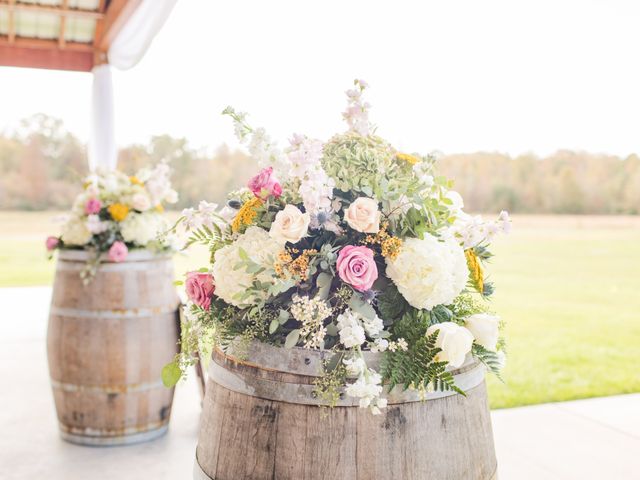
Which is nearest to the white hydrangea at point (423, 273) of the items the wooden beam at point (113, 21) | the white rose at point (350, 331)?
the white rose at point (350, 331)

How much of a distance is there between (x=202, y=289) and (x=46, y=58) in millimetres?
6365

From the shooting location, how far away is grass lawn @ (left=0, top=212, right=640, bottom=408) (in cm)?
492

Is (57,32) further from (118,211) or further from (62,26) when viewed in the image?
(118,211)

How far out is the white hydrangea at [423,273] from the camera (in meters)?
1.08

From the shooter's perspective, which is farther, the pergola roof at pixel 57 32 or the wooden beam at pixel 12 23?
the pergola roof at pixel 57 32

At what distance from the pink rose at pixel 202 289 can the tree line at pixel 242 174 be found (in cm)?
208

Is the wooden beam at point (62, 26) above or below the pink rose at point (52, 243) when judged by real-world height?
above

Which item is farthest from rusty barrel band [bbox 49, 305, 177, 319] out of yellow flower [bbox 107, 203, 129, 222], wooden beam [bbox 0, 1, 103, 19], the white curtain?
wooden beam [bbox 0, 1, 103, 19]

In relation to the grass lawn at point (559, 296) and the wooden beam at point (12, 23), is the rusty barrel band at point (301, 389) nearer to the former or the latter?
the grass lawn at point (559, 296)

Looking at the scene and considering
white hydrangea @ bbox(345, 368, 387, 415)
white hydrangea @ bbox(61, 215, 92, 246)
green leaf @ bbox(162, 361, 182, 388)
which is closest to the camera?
white hydrangea @ bbox(345, 368, 387, 415)

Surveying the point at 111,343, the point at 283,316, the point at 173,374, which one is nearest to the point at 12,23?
the point at 111,343

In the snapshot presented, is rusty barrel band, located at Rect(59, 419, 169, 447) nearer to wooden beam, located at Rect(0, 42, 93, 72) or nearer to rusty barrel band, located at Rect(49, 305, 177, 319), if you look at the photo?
rusty barrel band, located at Rect(49, 305, 177, 319)

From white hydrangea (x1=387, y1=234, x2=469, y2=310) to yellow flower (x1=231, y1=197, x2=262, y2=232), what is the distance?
276 mm

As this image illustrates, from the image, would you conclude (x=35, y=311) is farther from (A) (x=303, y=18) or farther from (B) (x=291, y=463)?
(A) (x=303, y=18)
